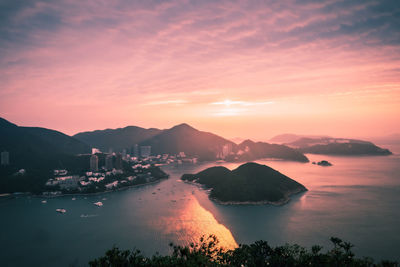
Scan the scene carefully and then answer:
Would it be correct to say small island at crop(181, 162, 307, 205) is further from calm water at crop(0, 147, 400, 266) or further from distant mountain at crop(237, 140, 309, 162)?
distant mountain at crop(237, 140, 309, 162)

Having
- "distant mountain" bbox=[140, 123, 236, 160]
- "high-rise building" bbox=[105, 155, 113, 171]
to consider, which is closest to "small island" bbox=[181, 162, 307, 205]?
"high-rise building" bbox=[105, 155, 113, 171]

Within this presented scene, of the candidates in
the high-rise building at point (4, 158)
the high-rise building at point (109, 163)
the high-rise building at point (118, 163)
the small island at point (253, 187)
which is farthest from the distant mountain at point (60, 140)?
the small island at point (253, 187)

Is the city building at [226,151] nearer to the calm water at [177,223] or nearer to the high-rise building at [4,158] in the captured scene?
the calm water at [177,223]

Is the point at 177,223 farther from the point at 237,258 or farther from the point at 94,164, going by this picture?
the point at 94,164

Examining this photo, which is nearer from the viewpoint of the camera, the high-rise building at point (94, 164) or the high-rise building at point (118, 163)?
the high-rise building at point (94, 164)

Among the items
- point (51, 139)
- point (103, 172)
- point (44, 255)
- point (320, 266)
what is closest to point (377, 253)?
point (320, 266)
